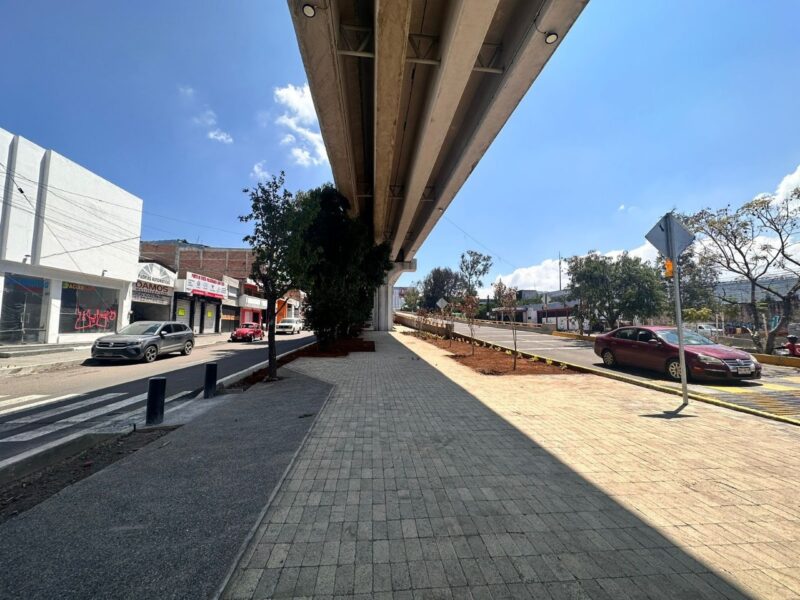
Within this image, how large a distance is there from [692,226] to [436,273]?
203 ft

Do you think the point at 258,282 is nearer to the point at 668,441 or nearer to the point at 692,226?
the point at 668,441

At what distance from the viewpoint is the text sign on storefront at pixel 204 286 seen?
28766 mm

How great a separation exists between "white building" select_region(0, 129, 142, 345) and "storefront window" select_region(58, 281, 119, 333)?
0.05m

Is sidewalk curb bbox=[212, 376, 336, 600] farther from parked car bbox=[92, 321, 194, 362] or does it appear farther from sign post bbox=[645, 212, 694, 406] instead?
parked car bbox=[92, 321, 194, 362]

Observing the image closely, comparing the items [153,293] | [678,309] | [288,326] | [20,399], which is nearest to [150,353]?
[20,399]

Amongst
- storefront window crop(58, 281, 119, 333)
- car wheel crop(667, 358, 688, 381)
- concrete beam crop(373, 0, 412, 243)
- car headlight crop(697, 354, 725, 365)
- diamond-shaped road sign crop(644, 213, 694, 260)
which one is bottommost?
car wheel crop(667, 358, 688, 381)

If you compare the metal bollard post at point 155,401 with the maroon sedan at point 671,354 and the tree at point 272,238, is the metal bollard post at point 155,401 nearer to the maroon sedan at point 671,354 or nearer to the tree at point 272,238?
Answer: the tree at point 272,238

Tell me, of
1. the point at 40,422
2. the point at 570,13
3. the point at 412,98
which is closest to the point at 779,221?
the point at 570,13

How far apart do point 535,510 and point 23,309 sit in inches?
890

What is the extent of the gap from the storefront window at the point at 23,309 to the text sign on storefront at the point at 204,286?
36.6ft

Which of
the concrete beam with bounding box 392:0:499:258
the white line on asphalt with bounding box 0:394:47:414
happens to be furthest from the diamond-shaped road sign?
the white line on asphalt with bounding box 0:394:47:414

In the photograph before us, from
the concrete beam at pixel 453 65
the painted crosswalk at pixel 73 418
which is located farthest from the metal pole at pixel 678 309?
the painted crosswalk at pixel 73 418

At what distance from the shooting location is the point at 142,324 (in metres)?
15.4

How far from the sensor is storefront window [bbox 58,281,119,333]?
1855cm
